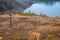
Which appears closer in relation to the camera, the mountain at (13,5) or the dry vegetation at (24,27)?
the dry vegetation at (24,27)

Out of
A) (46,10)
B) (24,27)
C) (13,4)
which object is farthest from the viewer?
(13,4)

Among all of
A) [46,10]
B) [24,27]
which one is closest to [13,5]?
[46,10]

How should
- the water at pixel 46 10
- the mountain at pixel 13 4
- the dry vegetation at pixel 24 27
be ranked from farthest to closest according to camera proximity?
the mountain at pixel 13 4
the water at pixel 46 10
the dry vegetation at pixel 24 27

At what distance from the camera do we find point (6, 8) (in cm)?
875

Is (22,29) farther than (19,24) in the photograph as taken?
No

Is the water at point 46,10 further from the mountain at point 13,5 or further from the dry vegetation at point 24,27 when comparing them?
the dry vegetation at point 24,27

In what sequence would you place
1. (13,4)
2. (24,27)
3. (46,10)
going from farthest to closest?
(13,4)
(46,10)
(24,27)

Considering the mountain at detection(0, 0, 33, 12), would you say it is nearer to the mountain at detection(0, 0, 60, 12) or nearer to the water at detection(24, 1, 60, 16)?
the mountain at detection(0, 0, 60, 12)

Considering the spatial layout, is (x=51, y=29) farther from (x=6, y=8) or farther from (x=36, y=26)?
(x=6, y=8)

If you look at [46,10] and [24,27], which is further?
[46,10]

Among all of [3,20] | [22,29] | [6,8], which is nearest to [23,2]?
[6,8]

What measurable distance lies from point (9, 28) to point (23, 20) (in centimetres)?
55

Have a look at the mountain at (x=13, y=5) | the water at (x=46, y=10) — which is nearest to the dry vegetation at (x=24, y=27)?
the water at (x=46, y=10)

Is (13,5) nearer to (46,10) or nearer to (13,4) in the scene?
(13,4)
